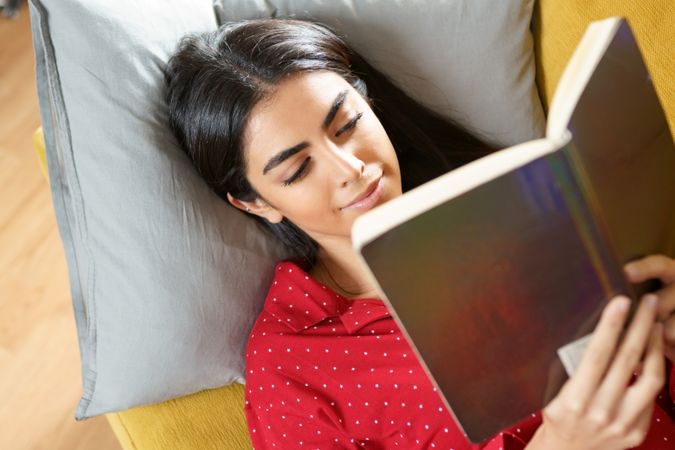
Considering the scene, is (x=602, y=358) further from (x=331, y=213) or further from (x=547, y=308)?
(x=331, y=213)

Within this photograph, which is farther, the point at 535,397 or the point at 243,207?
the point at 243,207

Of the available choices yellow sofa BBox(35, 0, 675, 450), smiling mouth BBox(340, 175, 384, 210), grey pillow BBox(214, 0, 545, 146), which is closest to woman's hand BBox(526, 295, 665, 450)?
smiling mouth BBox(340, 175, 384, 210)

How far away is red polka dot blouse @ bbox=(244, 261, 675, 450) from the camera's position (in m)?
1.05

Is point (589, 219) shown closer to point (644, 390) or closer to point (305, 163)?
point (644, 390)

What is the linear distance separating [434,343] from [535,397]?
0.14m

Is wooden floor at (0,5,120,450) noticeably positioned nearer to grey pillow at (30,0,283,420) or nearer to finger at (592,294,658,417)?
grey pillow at (30,0,283,420)

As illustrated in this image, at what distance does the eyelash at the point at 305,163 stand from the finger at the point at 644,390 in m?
0.49

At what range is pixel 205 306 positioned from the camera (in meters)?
1.21

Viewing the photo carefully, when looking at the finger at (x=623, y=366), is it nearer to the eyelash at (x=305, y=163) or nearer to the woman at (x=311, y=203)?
the woman at (x=311, y=203)

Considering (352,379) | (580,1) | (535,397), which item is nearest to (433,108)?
(580,1)

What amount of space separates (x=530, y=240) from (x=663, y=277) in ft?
0.62

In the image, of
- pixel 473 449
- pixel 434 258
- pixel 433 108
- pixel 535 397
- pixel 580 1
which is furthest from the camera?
pixel 433 108

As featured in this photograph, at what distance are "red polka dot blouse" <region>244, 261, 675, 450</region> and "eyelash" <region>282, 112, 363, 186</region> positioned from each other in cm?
20

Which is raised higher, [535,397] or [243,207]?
[243,207]
